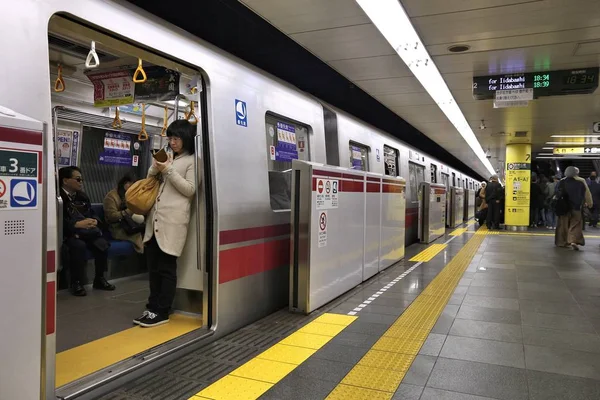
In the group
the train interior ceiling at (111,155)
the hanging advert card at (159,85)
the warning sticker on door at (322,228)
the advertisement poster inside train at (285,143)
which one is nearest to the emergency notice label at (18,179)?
the train interior ceiling at (111,155)

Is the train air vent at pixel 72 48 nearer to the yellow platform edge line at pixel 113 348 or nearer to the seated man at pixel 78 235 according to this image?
the seated man at pixel 78 235

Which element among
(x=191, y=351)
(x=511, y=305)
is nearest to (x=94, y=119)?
(x=191, y=351)

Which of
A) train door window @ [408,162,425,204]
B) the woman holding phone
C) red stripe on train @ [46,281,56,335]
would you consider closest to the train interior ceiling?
the woman holding phone

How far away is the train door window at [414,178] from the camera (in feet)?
35.7

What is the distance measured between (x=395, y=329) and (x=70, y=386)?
255cm

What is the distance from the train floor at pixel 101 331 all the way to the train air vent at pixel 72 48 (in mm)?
2464

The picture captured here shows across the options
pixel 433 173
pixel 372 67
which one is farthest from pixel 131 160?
pixel 433 173

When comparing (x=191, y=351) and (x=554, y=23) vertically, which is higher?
(x=554, y=23)

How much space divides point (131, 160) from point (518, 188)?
12.2 metres

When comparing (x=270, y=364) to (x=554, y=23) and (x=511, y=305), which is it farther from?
(x=554, y=23)

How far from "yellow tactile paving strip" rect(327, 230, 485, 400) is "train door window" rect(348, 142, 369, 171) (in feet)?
8.11

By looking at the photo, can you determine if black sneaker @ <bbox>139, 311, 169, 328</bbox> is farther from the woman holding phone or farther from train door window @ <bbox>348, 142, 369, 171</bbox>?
train door window @ <bbox>348, 142, 369, 171</bbox>

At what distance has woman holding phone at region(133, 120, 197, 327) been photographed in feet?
12.4

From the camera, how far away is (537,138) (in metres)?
14.1
